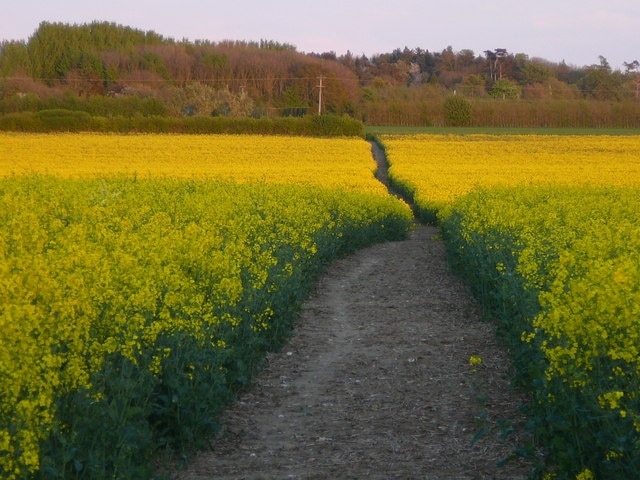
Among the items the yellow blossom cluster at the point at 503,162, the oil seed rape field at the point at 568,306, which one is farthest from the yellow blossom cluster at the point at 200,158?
the oil seed rape field at the point at 568,306

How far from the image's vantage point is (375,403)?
898 cm

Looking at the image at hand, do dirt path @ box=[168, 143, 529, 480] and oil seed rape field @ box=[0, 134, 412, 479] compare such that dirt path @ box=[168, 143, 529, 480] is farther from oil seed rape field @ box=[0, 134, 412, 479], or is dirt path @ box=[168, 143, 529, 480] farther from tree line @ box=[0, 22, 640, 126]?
tree line @ box=[0, 22, 640, 126]

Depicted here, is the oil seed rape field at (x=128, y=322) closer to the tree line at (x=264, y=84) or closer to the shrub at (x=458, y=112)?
the tree line at (x=264, y=84)

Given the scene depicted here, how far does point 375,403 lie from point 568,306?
3185 millimetres

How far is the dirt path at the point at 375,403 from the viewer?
7.24 metres

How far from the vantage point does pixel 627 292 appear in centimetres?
581

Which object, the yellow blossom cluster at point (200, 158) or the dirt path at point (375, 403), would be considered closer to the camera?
the dirt path at point (375, 403)

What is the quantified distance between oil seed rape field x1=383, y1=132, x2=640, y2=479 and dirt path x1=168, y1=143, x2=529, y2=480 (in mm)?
438

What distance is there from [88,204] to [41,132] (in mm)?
52741

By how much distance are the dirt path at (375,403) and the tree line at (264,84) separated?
66468mm

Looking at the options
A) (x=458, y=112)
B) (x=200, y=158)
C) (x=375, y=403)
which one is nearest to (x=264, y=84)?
(x=458, y=112)

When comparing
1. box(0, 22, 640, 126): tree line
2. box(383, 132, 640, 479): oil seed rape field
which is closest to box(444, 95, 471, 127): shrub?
box(0, 22, 640, 126): tree line

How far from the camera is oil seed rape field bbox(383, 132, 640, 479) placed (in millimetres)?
5508

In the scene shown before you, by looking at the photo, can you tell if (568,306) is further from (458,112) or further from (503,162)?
(458,112)
